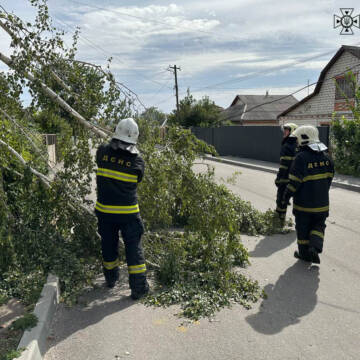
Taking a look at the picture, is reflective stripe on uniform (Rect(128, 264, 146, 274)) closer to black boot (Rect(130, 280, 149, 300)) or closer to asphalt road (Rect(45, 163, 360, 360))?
black boot (Rect(130, 280, 149, 300))

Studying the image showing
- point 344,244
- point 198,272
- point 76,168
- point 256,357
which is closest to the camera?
point 256,357

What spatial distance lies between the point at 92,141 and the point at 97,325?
91.4 inches

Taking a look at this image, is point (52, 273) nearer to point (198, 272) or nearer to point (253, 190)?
point (198, 272)

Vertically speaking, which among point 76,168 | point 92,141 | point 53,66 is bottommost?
point 76,168

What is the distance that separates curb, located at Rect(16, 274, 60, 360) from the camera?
10.1 feet

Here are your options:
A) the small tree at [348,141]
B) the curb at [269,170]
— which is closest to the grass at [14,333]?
the curb at [269,170]

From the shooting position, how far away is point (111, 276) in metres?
4.54

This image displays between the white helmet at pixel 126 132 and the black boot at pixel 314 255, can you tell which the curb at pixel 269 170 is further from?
the black boot at pixel 314 255

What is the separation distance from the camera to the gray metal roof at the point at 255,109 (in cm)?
4819

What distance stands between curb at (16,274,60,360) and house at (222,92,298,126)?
41.5 metres

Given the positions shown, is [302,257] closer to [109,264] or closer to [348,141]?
[109,264]

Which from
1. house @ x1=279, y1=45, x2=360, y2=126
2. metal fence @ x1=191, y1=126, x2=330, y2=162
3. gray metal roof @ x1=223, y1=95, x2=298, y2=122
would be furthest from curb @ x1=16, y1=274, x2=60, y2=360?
gray metal roof @ x1=223, y1=95, x2=298, y2=122

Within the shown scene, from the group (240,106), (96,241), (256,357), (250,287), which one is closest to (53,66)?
(96,241)

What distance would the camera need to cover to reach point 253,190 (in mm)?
11945
